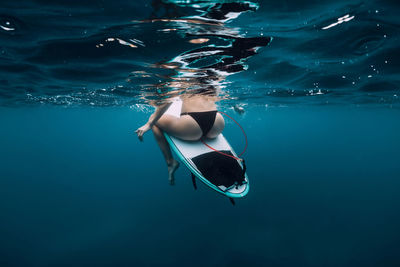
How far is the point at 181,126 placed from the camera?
4.79 meters

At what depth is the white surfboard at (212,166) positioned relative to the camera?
163 inches

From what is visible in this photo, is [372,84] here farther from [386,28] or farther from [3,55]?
[3,55]

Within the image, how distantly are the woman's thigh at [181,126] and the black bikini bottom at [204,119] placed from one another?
125 millimetres

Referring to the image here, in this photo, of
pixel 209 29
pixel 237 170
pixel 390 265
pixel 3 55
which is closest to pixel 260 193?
pixel 390 265

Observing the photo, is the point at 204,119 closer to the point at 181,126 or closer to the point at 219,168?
the point at 181,126

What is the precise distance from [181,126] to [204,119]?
27.2 inches

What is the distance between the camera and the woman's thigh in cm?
480

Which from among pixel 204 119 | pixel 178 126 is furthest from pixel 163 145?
pixel 204 119

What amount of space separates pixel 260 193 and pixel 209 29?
1574cm

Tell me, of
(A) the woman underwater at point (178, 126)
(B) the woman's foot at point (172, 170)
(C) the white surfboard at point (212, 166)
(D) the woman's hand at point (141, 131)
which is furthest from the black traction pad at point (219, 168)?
(D) the woman's hand at point (141, 131)

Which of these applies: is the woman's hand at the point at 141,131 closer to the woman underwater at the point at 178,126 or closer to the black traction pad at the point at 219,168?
the woman underwater at the point at 178,126

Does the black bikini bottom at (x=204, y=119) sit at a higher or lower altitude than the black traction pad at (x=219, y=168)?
higher

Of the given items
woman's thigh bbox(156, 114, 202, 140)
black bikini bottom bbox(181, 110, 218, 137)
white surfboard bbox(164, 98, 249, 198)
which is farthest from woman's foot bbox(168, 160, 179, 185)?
black bikini bottom bbox(181, 110, 218, 137)

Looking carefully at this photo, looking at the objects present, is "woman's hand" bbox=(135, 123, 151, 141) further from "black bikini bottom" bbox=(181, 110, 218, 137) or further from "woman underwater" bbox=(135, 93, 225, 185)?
"black bikini bottom" bbox=(181, 110, 218, 137)
